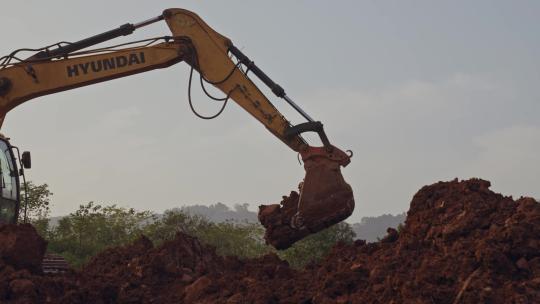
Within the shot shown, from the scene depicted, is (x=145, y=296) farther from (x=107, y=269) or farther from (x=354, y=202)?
(x=354, y=202)

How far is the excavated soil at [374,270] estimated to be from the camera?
7129 millimetres

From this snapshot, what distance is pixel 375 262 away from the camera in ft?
27.6

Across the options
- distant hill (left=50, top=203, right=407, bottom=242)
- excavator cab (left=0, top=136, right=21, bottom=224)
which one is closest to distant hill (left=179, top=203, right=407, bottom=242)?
distant hill (left=50, top=203, right=407, bottom=242)

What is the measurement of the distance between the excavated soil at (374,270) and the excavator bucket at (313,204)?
54 cm

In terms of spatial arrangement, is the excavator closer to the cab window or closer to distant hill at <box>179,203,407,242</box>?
the cab window

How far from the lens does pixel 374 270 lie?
796cm

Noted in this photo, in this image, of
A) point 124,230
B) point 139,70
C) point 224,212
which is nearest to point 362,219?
point 224,212

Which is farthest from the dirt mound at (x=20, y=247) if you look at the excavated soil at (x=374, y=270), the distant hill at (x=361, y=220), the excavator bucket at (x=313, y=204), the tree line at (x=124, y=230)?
the distant hill at (x=361, y=220)

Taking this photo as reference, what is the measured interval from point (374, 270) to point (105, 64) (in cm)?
588

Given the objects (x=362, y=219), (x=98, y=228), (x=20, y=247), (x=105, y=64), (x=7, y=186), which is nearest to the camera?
(x=20, y=247)

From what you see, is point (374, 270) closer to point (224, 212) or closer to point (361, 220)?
point (361, 220)

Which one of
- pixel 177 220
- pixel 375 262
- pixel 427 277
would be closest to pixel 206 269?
pixel 375 262

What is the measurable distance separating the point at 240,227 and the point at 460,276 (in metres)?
26.3

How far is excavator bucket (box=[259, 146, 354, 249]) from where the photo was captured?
10305 mm
